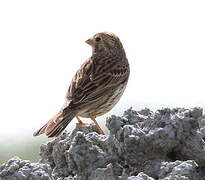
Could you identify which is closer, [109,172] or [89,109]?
[109,172]

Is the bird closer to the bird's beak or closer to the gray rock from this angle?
the bird's beak

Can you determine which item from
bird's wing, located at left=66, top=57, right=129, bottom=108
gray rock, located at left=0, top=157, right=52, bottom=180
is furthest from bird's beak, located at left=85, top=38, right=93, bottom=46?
gray rock, located at left=0, top=157, right=52, bottom=180

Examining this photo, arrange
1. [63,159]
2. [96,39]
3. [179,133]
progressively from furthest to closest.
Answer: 1. [96,39]
2. [63,159]
3. [179,133]

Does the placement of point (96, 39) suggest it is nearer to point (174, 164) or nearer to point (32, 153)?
point (32, 153)

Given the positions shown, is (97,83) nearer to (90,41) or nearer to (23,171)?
(90,41)

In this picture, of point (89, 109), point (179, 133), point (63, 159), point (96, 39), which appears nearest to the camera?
point (179, 133)

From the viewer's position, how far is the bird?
1274 cm

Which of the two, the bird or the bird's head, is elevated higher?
the bird's head

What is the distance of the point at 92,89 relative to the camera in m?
13.3

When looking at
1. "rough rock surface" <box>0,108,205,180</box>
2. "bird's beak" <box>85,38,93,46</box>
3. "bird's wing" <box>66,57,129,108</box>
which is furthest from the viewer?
"bird's beak" <box>85,38,93,46</box>

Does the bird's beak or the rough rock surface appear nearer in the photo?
the rough rock surface

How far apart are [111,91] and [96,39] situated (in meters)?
1.13

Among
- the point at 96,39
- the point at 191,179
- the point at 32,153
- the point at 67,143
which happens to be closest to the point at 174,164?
Result: the point at 191,179

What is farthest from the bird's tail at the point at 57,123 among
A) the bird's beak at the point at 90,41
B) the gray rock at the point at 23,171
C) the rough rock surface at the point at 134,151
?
the gray rock at the point at 23,171
